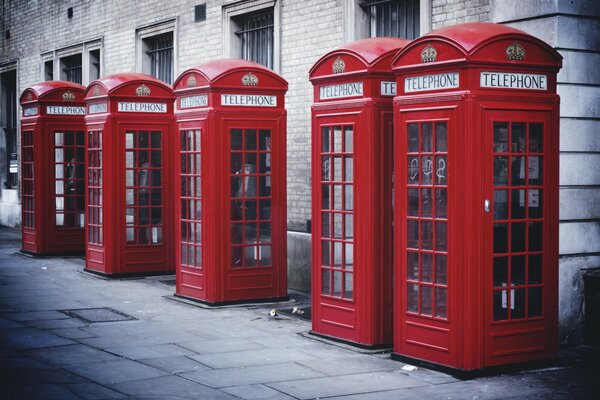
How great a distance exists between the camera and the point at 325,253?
30.6ft

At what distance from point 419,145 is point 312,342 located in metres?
2.50

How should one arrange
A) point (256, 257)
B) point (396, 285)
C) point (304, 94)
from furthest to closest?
point (304, 94) < point (256, 257) < point (396, 285)

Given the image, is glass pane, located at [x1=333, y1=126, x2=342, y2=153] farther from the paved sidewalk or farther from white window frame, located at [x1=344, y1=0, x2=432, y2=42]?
white window frame, located at [x1=344, y1=0, x2=432, y2=42]

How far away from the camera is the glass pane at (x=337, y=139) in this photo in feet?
29.6

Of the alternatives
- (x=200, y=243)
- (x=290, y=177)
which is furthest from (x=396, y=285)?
(x=290, y=177)

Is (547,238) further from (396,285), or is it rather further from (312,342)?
(312,342)

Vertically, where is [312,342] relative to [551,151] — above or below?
below

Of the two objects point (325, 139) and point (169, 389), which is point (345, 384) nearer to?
point (169, 389)

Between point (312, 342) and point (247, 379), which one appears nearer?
point (247, 379)

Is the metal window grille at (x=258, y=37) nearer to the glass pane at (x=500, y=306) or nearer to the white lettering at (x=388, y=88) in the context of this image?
the white lettering at (x=388, y=88)

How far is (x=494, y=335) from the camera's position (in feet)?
25.4

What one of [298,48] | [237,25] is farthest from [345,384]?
[237,25]

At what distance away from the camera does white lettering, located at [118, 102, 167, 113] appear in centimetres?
1370

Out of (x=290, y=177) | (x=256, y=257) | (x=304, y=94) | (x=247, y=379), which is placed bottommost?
(x=247, y=379)
